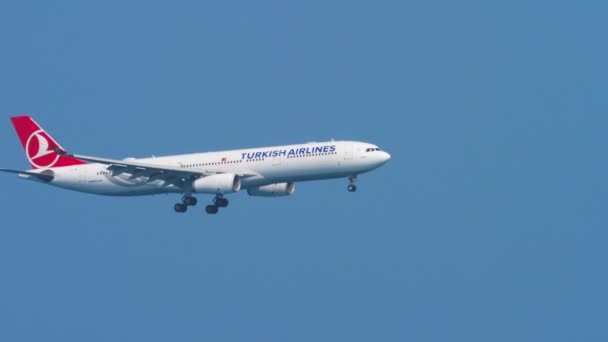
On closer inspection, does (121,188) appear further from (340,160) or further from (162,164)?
(340,160)

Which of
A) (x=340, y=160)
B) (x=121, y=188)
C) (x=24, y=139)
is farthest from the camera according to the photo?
(x=24, y=139)

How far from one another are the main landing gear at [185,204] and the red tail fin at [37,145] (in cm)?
898

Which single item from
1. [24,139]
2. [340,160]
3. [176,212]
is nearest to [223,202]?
[176,212]

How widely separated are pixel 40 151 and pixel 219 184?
18379mm

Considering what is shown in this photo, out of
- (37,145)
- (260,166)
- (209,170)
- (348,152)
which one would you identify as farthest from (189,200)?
(37,145)

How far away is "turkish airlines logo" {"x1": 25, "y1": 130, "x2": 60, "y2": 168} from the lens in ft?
331

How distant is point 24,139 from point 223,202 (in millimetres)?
18119

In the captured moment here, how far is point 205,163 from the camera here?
309ft

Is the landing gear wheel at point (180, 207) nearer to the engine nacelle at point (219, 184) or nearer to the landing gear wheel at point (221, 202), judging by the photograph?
the landing gear wheel at point (221, 202)

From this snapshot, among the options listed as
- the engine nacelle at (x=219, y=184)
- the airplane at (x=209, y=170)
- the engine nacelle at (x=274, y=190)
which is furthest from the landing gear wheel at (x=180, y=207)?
the engine nacelle at (x=274, y=190)

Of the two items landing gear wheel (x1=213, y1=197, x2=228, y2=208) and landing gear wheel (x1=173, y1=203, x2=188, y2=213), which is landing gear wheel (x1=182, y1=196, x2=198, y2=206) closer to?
landing gear wheel (x1=173, y1=203, x2=188, y2=213)

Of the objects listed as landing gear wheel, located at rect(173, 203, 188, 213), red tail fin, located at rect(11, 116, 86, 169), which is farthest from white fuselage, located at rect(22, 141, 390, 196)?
red tail fin, located at rect(11, 116, 86, 169)

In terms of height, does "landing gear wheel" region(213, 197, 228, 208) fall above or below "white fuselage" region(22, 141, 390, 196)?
below

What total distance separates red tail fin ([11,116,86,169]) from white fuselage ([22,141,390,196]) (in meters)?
2.94
